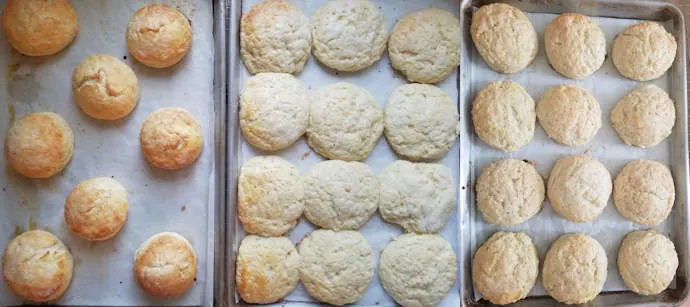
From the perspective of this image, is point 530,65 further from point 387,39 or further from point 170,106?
point 170,106

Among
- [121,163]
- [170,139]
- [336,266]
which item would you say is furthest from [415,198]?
[121,163]

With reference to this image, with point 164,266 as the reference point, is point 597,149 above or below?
above

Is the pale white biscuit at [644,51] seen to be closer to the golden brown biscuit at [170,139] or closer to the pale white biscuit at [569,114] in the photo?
the pale white biscuit at [569,114]

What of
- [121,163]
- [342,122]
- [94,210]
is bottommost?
[94,210]

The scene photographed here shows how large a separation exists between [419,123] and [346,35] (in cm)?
38

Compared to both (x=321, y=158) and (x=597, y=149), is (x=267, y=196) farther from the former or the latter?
(x=597, y=149)

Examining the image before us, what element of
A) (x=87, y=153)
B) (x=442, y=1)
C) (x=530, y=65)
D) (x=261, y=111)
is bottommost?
(x=87, y=153)

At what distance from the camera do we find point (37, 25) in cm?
195

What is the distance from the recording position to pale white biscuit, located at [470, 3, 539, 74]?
2.12 metres

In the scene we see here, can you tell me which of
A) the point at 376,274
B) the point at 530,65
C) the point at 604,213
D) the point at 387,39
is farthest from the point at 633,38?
the point at 376,274

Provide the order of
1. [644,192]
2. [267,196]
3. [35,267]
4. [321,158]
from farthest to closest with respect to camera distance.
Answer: [644,192] < [321,158] < [267,196] < [35,267]

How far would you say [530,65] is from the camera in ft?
7.36

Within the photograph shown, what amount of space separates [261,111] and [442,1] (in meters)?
0.75

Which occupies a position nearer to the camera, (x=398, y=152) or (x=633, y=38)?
(x=398, y=152)
